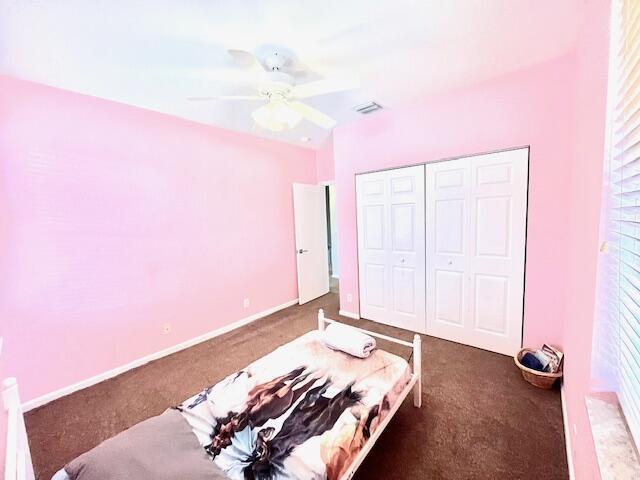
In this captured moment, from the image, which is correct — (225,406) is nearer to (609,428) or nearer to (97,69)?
(609,428)

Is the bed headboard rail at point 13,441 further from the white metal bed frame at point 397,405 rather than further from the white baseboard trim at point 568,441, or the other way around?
the white baseboard trim at point 568,441

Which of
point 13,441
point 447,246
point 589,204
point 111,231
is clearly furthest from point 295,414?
point 111,231

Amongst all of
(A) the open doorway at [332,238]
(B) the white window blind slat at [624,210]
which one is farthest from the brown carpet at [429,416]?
(A) the open doorway at [332,238]

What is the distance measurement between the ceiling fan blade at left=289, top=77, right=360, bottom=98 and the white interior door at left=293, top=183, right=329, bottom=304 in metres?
2.35

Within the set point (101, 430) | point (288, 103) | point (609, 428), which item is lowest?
point (101, 430)

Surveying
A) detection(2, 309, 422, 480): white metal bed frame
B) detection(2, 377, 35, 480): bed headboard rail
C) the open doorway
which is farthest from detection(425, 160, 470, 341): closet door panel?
the open doorway

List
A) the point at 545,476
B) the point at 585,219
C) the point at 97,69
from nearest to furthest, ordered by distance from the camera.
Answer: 1. the point at 585,219
2. the point at 545,476
3. the point at 97,69

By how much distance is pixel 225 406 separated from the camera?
1474 mm

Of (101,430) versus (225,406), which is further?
(101,430)

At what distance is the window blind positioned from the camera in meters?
0.76

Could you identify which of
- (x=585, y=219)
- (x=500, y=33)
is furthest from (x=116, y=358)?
(x=500, y=33)

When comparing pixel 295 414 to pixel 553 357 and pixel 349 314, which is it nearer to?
pixel 553 357

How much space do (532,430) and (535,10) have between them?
2.64m

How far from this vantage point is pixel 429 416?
189cm
